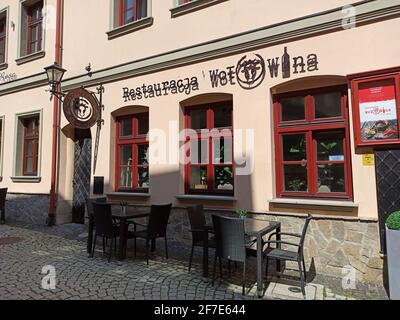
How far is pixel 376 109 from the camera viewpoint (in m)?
4.38

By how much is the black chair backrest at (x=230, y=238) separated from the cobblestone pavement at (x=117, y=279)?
46 cm

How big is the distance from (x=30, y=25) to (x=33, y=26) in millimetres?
135

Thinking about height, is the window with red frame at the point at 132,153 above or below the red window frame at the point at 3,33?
below

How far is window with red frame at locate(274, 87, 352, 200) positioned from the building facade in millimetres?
17

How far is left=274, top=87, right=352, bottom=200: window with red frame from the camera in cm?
483

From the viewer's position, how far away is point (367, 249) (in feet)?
14.2

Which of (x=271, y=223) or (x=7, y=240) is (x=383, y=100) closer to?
(x=271, y=223)

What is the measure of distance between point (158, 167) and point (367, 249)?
3990 mm

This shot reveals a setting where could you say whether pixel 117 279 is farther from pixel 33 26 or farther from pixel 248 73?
pixel 33 26

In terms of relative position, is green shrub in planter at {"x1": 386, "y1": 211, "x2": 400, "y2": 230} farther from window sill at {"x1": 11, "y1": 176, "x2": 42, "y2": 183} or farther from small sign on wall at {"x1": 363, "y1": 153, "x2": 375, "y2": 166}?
window sill at {"x1": 11, "y1": 176, "x2": 42, "y2": 183}

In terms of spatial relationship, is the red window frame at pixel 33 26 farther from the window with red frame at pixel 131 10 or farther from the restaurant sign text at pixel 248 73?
the restaurant sign text at pixel 248 73

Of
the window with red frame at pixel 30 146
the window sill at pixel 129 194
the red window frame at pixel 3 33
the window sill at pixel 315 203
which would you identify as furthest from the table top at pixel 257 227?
the red window frame at pixel 3 33

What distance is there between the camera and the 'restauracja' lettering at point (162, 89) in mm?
6176

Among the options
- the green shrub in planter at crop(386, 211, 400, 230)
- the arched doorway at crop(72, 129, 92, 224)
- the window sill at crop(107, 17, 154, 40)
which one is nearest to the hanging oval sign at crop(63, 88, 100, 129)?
the arched doorway at crop(72, 129, 92, 224)
